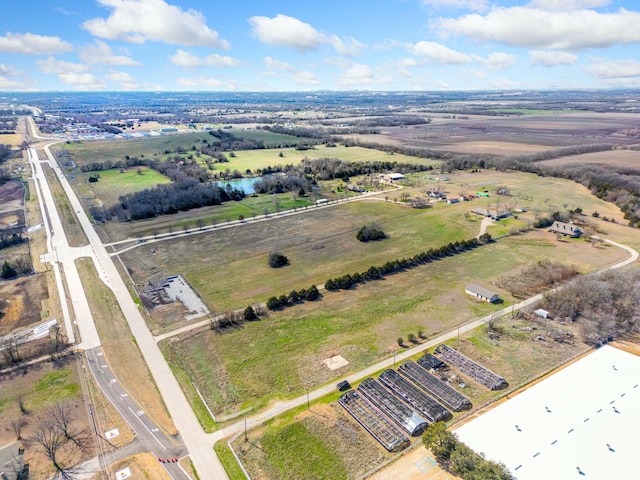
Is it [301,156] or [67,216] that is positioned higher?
[301,156]

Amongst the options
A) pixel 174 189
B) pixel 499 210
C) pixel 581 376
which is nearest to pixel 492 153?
pixel 499 210

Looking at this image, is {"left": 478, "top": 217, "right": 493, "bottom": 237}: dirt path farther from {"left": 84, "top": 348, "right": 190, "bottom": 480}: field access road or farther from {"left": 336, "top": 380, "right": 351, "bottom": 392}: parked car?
{"left": 84, "top": 348, "right": 190, "bottom": 480}: field access road

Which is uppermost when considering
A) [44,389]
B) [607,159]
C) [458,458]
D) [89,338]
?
[607,159]

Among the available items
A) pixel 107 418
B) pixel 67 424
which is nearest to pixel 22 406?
pixel 67 424

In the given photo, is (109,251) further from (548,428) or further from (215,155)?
(215,155)

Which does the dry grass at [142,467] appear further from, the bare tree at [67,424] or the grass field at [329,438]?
the grass field at [329,438]

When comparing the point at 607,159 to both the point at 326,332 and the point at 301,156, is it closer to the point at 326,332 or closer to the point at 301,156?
the point at 301,156

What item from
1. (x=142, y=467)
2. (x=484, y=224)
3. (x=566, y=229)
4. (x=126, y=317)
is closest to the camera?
(x=142, y=467)
